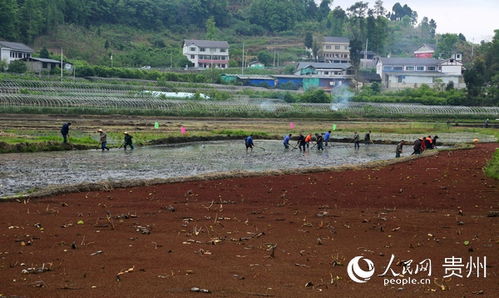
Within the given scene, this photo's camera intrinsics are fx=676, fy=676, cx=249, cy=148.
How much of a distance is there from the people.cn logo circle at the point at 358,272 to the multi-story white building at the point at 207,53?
113 m

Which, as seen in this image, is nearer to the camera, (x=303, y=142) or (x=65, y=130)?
(x=65, y=130)

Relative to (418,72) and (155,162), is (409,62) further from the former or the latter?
(155,162)

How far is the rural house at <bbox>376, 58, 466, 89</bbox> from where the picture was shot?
116m

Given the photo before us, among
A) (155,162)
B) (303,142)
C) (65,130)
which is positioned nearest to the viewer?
(155,162)

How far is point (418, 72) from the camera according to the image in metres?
118

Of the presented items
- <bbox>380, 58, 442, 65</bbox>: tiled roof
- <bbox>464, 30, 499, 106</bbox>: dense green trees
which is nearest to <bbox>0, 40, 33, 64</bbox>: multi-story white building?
<bbox>464, 30, 499, 106</bbox>: dense green trees

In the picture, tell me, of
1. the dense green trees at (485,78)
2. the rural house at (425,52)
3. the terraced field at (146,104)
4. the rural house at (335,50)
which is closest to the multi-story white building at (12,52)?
the terraced field at (146,104)

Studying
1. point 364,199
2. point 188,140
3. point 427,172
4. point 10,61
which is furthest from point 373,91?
point 364,199

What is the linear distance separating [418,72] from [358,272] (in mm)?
109809

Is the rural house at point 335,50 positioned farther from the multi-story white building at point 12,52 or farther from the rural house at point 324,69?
the multi-story white building at point 12,52

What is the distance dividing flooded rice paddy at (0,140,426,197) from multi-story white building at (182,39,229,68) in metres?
78.2

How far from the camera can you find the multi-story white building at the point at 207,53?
124 m

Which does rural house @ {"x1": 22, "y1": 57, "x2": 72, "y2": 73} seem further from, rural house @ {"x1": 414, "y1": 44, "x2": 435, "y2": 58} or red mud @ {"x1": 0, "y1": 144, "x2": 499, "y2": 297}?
rural house @ {"x1": 414, "y1": 44, "x2": 435, "y2": 58}

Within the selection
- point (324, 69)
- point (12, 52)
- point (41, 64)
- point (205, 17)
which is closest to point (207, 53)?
point (324, 69)
